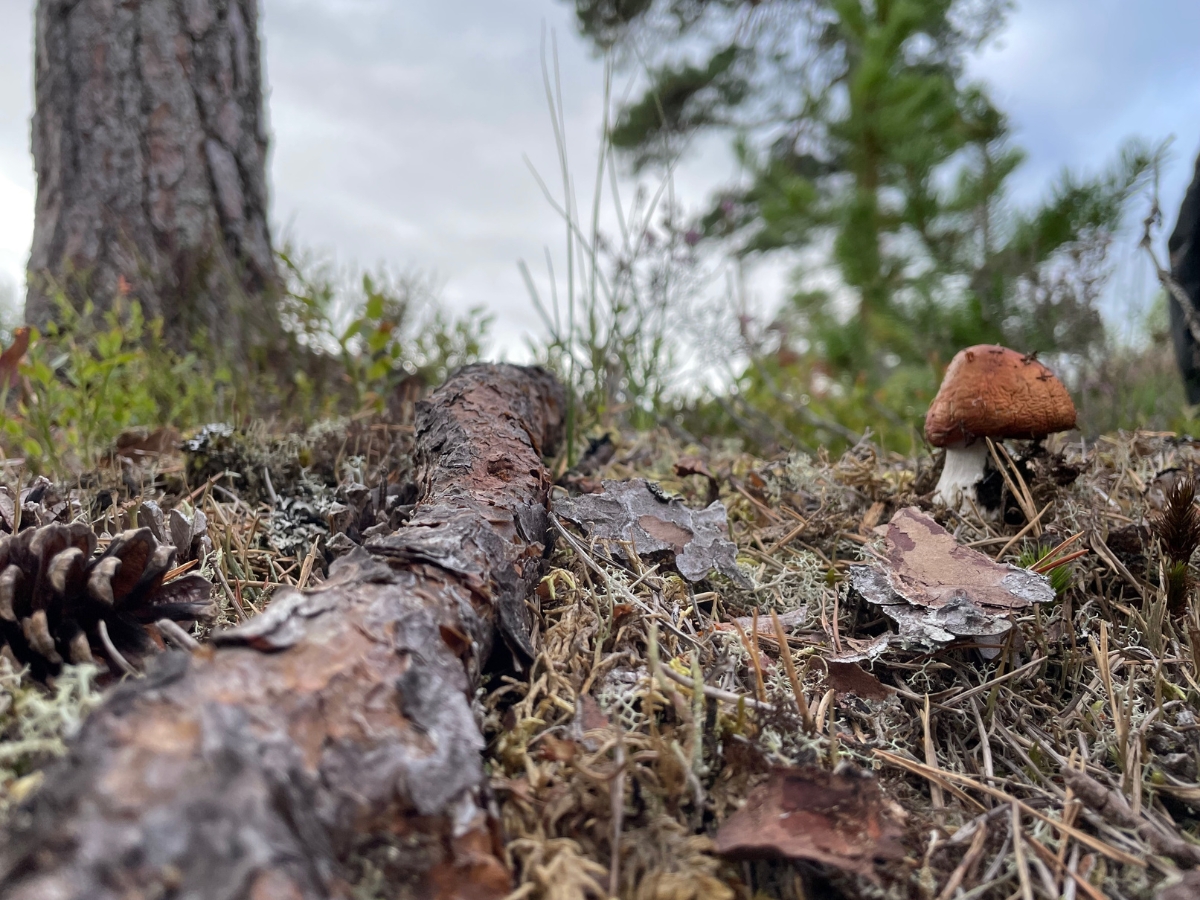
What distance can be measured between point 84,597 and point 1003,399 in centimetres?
207

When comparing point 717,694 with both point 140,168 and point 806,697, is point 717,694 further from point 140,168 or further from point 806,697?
point 140,168

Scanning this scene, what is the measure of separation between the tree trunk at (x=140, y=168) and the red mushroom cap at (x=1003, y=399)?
3.70 metres

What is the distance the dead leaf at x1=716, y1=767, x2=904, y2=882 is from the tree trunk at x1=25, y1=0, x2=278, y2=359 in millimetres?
4005

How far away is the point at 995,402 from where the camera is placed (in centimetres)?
185

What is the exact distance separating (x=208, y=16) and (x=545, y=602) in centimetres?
468

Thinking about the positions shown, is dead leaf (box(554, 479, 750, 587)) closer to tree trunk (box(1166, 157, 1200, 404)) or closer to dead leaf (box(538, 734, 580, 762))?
dead leaf (box(538, 734, 580, 762))

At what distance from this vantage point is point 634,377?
336 centimetres

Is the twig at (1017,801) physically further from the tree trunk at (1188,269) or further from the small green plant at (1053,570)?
the tree trunk at (1188,269)

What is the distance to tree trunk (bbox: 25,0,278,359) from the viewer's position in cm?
411

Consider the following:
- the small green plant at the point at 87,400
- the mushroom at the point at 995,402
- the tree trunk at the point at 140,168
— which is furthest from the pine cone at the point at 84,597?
the tree trunk at the point at 140,168

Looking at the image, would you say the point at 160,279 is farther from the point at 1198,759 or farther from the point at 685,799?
the point at 1198,759

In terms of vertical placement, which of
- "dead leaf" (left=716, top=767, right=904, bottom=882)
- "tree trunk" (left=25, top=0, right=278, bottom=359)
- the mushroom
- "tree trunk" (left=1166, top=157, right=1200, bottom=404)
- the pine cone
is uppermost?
"tree trunk" (left=25, top=0, right=278, bottom=359)

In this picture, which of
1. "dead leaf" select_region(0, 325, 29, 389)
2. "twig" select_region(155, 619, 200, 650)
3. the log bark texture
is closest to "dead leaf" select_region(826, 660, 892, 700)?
the log bark texture

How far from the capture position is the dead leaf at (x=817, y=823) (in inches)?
34.8
